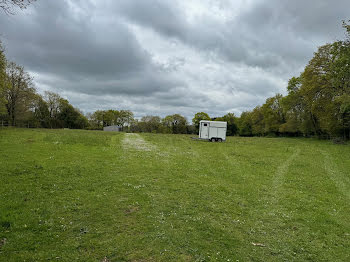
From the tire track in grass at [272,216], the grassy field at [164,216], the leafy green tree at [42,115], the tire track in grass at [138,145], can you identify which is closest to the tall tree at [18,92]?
the leafy green tree at [42,115]

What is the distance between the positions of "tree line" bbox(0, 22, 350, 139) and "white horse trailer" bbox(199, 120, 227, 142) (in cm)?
1849

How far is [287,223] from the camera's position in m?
7.55

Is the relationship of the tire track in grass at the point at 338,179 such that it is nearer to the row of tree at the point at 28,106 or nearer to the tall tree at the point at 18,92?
the row of tree at the point at 28,106

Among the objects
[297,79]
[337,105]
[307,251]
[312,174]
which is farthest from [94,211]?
[297,79]

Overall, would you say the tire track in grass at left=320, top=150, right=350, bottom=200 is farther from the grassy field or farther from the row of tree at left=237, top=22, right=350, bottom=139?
the row of tree at left=237, top=22, right=350, bottom=139

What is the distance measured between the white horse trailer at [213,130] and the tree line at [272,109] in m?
18.5

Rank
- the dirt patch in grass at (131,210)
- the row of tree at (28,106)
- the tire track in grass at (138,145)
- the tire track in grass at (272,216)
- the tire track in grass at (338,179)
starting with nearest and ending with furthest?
the tire track in grass at (272,216) < the dirt patch in grass at (131,210) < the tire track in grass at (338,179) < the tire track in grass at (138,145) < the row of tree at (28,106)

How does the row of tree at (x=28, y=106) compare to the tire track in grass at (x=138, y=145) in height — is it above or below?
above

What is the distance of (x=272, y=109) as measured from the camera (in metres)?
87.2

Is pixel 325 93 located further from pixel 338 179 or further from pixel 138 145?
pixel 138 145

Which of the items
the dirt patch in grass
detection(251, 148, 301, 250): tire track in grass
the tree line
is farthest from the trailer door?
the dirt patch in grass

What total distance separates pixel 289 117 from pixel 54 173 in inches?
2955

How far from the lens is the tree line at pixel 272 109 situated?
1514 inches

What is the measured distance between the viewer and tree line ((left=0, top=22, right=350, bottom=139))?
3846cm
